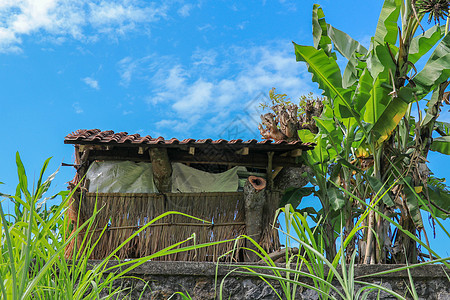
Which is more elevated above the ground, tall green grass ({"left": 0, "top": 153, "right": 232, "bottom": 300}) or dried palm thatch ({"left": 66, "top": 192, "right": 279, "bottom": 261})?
dried palm thatch ({"left": 66, "top": 192, "right": 279, "bottom": 261})

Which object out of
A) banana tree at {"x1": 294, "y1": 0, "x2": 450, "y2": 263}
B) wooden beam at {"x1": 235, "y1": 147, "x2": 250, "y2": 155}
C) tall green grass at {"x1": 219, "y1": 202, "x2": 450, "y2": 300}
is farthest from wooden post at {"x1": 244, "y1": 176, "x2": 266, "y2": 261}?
tall green grass at {"x1": 219, "y1": 202, "x2": 450, "y2": 300}

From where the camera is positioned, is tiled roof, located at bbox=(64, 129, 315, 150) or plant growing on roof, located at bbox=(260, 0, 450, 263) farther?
tiled roof, located at bbox=(64, 129, 315, 150)

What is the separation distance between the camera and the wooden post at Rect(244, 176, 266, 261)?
5.95 m

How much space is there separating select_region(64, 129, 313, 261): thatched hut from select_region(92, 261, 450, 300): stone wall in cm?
216

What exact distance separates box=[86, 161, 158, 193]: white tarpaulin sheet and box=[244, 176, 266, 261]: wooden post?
57.2 inches

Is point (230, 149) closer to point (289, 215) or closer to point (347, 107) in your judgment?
point (347, 107)

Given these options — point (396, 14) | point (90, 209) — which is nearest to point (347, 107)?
point (396, 14)

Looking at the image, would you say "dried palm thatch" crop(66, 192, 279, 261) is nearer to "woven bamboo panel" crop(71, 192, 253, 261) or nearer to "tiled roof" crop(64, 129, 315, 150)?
"woven bamboo panel" crop(71, 192, 253, 261)

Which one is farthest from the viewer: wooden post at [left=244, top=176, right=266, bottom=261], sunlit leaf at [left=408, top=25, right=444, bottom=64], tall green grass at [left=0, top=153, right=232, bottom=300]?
wooden post at [left=244, top=176, right=266, bottom=261]

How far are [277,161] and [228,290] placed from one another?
10.2ft

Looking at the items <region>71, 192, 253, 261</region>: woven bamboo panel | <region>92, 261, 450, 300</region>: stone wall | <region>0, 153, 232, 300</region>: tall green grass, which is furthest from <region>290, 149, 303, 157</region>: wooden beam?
<region>0, 153, 232, 300</region>: tall green grass

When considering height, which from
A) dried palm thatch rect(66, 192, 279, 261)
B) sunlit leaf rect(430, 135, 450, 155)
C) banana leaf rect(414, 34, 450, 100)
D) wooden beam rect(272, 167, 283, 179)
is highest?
banana leaf rect(414, 34, 450, 100)

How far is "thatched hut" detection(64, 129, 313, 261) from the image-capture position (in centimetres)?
596

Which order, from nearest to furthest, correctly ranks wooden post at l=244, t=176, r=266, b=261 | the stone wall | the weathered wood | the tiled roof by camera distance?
the stone wall
the tiled roof
wooden post at l=244, t=176, r=266, b=261
the weathered wood
